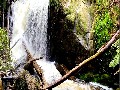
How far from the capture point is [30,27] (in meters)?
10.4

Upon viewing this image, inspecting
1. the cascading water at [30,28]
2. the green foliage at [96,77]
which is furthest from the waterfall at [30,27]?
the green foliage at [96,77]

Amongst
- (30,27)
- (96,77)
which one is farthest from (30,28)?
(96,77)

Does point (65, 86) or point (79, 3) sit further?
point (79, 3)

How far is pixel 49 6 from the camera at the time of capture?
987 cm

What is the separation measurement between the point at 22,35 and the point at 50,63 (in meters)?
1.53

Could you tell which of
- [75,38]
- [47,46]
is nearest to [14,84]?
[75,38]

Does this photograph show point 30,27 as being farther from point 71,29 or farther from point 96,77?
point 96,77

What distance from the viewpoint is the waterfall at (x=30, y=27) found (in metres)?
10.2

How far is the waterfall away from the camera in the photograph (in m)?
10.2

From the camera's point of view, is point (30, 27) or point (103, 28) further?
point (30, 27)

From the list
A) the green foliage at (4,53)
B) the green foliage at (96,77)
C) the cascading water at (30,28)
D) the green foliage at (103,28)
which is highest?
the cascading water at (30,28)

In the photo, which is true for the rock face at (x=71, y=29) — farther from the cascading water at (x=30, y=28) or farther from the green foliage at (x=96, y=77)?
the green foliage at (x=96, y=77)

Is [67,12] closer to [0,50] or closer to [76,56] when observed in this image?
[76,56]

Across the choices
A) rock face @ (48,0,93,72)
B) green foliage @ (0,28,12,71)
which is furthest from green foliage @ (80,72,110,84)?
green foliage @ (0,28,12,71)
